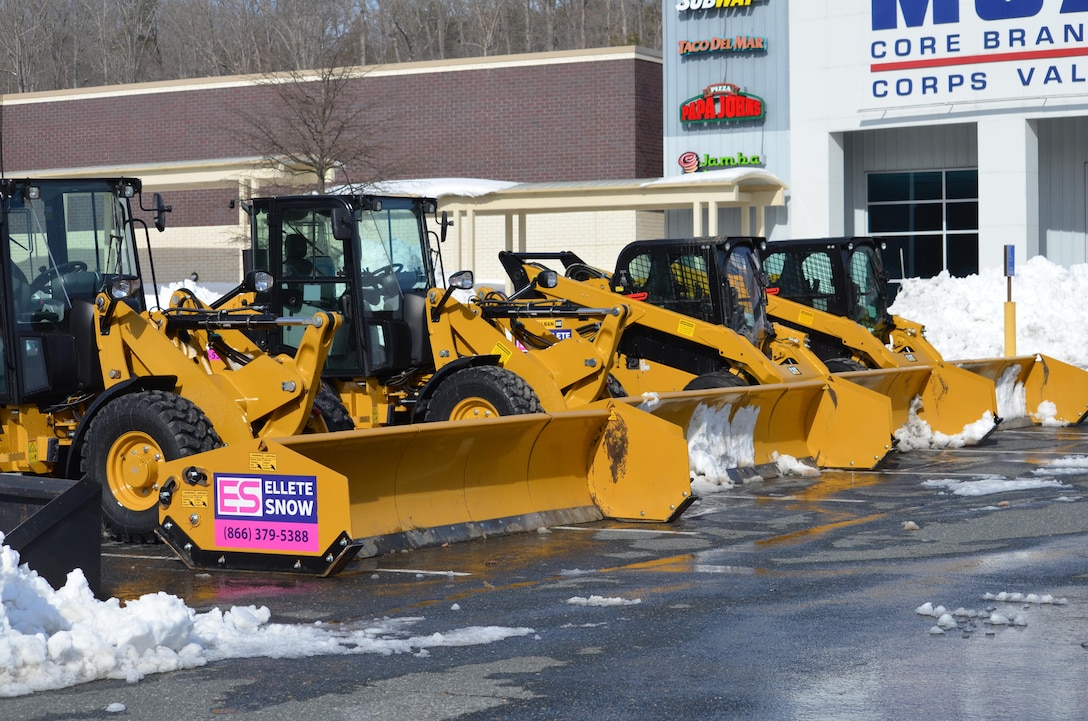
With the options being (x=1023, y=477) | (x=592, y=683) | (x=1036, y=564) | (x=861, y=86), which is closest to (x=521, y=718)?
(x=592, y=683)

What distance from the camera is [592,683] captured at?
21.4 ft

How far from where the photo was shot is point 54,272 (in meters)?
11.2

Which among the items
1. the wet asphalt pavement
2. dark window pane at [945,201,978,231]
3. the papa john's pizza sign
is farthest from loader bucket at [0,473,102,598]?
dark window pane at [945,201,978,231]

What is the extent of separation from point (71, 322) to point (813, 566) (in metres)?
5.63

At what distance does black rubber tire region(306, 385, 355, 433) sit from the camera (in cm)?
1209

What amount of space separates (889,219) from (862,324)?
1684 cm

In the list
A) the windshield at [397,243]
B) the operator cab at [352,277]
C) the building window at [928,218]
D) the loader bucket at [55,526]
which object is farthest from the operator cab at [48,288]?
the building window at [928,218]

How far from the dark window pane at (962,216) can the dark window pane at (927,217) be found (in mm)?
229

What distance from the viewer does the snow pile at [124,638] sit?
648 centimetres

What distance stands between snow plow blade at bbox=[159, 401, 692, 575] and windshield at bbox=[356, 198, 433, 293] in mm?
2580

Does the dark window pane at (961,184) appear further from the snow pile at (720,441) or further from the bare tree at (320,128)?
the snow pile at (720,441)

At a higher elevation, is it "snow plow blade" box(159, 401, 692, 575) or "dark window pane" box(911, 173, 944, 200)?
"dark window pane" box(911, 173, 944, 200)

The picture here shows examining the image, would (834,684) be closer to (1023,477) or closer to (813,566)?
(813,566)

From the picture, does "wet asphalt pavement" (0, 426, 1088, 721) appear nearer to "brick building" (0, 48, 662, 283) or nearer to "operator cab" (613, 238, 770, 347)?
"operator cab" (613, 238, 770, 347)
